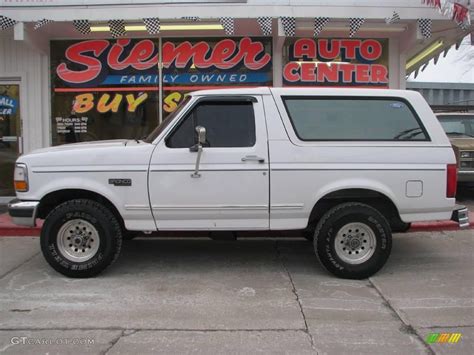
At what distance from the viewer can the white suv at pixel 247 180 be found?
5.64 m

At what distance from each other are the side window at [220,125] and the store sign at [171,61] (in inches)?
164

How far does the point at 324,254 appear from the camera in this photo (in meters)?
5.72

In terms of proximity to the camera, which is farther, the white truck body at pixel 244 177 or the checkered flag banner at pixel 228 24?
the checkered flag banner at pixel 228 24

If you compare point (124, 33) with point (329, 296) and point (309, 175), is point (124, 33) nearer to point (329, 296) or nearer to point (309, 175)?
point (309, 175)

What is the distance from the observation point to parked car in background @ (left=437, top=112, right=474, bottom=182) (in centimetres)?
1045

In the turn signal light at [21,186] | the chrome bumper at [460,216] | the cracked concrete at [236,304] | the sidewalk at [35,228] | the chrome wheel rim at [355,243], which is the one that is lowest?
the cracked concrete at [236,304]

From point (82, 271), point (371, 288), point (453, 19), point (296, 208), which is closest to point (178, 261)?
point (82, 271)

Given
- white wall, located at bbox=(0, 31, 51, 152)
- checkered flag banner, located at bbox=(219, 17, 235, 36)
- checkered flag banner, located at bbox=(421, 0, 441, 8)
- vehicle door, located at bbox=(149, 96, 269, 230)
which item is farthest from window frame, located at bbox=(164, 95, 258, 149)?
white wall, located at bbox=(0, 31, 51, 152)

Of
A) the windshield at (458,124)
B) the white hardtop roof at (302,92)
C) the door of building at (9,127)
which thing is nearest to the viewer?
the white hardtop roof at (302,92)

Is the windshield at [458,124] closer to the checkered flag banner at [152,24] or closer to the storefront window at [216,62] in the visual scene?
the storefront window at [216,62]

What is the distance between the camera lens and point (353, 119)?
5898 mm

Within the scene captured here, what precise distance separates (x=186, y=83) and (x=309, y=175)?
4918mm

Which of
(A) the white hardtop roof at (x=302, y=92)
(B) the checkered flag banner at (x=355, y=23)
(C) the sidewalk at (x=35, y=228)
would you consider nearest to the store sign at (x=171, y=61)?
(B) the checkered flag banner at (x=355, y=23)

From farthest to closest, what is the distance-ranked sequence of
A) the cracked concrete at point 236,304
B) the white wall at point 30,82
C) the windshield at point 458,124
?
the windshield at point 458,124 < the white wall at point 30,82 < the cracked concrete at point 236,304
